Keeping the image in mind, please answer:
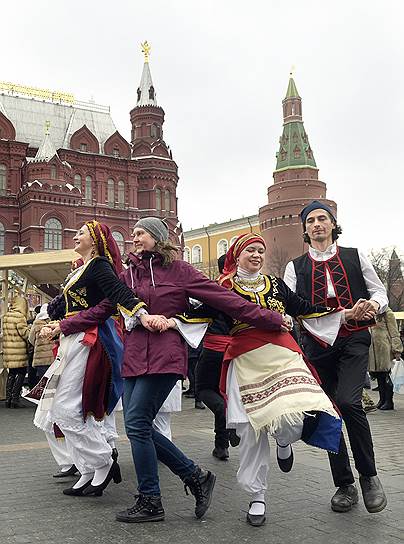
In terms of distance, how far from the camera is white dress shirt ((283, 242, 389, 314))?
459 cm

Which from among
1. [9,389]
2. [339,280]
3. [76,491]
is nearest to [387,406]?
[9,389]

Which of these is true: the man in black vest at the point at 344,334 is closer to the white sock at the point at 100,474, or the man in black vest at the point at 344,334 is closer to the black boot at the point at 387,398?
the white sock at the point at 100,474

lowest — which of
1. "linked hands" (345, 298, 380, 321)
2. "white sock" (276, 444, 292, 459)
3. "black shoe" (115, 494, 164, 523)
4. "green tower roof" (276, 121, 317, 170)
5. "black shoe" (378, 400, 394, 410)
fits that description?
"black shoe" (378, 400, 394, 410)

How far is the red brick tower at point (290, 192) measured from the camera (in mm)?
79688

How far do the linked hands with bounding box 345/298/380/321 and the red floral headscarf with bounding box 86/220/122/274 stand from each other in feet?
6.36

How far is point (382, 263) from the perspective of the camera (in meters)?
59.4

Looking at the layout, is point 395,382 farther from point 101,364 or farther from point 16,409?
point 101,364

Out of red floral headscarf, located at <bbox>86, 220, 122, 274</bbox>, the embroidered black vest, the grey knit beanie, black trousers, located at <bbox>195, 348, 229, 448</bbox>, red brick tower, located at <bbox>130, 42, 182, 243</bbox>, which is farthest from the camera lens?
red brick tower, located at <bbox>130, 42, 182, 243</bbox>

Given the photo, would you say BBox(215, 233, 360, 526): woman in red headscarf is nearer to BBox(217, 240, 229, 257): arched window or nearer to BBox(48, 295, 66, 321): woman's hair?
BBox(48, 295, 66, 321): woman's hair

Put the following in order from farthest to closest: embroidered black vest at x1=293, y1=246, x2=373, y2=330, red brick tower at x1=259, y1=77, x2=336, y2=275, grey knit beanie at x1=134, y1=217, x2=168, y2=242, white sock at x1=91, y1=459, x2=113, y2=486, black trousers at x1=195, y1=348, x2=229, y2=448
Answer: red brick tower at x1=259, y1=77, x2=336, y2=275
black trousers at x1=195, y1=348, x2=229, y2=448
white sock at x1=91, y1=459, x2=113, y2=486
embroidered black vest at x1=293, y1=246, x2=373, y2=330
grey knit beanie at x1=134, y1=217, x2=168, y2=242

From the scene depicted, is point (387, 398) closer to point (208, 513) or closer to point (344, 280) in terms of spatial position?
point (344, 280)

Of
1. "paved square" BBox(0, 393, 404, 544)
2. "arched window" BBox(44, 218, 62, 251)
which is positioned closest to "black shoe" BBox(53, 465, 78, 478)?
"paved square" BBox(0, 393, 404, 544)

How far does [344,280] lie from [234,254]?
844 millimetres

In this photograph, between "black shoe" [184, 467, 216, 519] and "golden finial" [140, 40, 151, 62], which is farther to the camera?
"golden finial" [140, 40, 151, 62]
